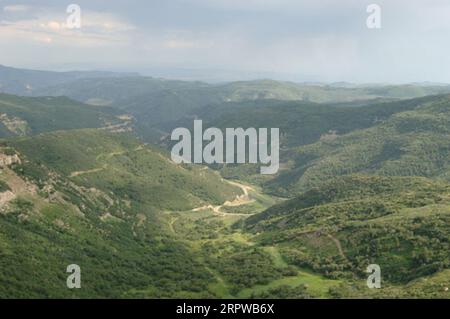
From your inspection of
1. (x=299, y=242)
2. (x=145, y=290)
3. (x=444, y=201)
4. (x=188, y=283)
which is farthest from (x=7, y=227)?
(x=444, y=201)

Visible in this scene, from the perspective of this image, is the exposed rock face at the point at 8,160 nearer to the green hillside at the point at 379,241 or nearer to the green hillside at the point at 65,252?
the green hillside at the point at 65,252

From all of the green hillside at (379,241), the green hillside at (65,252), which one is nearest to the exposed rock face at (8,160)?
the green hillside at (65,252)

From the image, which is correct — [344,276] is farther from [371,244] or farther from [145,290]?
[145,290]

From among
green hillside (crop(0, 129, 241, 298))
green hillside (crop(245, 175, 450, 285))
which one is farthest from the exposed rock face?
green hillside (crop(245, 175, 450, 285))

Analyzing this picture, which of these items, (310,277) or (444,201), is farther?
(444,201)

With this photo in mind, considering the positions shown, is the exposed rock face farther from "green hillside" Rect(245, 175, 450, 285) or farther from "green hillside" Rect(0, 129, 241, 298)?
"green hillside" Rect(245, 175, 450, 285)

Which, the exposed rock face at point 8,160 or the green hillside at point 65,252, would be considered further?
the exposed rock face at point 8,160

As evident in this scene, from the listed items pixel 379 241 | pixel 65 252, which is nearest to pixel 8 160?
pixel 65 252
